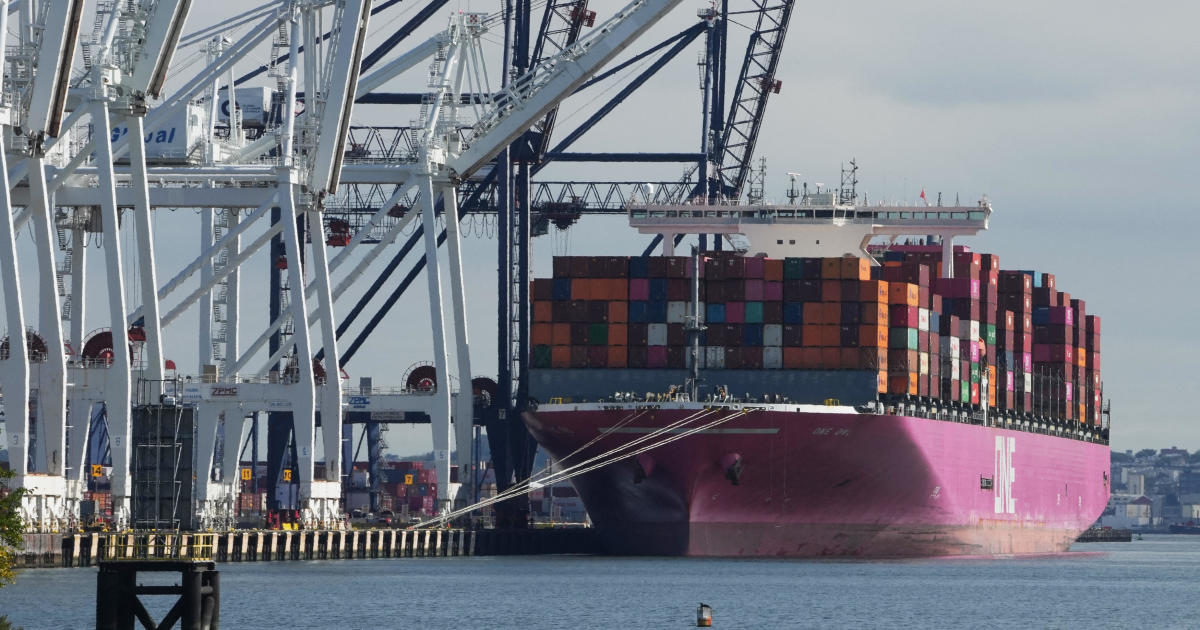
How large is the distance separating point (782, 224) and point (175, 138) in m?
21.9

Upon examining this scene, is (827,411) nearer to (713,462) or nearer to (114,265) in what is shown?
(713,462)

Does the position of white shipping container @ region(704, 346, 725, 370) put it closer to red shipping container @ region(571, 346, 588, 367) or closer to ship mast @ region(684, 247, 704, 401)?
ship mast @ region(684, 247, 704, 401)

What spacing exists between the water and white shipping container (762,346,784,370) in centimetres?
590

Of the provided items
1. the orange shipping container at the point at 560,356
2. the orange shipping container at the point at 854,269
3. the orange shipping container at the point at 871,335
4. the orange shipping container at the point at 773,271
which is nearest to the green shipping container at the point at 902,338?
the orange shipping container at the point at 871,335

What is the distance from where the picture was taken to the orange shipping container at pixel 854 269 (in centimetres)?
6856

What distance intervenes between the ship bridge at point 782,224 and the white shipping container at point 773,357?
1216 centimetres

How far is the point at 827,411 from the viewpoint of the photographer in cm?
6731

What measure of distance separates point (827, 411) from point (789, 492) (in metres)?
2.66

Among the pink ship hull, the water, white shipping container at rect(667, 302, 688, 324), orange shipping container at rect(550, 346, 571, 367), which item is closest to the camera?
the water

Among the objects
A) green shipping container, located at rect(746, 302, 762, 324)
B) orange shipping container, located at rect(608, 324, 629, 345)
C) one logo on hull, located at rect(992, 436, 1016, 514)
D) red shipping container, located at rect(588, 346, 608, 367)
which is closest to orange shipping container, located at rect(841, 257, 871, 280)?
green shipping container, located at rect(746, 302, 762, 324)

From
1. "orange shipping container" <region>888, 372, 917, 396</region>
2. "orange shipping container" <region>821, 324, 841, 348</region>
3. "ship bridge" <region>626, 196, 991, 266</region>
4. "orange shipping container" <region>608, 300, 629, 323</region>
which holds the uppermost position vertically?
"ship bridge" <region>626, 196, 991, 266</region>

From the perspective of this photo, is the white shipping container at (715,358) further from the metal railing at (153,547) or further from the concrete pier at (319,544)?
the metal railing at (153,547)

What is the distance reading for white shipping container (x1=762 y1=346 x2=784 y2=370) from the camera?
68.2 meters

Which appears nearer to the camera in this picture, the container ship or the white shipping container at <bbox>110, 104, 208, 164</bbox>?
the container ship
